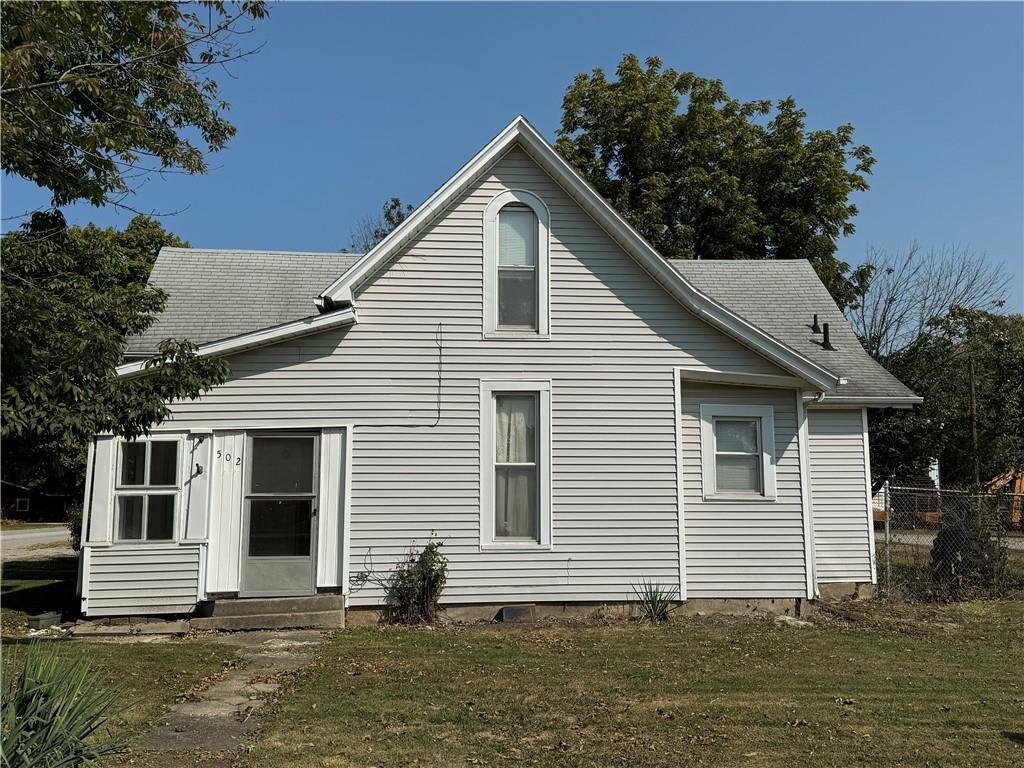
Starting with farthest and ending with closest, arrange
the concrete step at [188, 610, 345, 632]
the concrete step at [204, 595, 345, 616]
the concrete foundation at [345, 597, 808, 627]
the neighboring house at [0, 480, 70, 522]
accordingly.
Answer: the neighboring house at [0, 480, 70, 522] < the concrete foundation at [345, 597, 808, 627] < the concrete step at [204, 595, 345, 616] < the concrete step at [188, 610, 345, 632]

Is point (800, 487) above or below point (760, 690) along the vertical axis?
above

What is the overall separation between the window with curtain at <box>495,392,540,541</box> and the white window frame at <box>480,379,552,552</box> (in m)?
0.08

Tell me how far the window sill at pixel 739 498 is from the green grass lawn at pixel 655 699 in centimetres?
176

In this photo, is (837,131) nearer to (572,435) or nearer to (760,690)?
(572,435)

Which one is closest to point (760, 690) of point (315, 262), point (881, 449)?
point (315, 262)

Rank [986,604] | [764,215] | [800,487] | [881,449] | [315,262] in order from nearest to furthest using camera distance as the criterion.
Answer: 1. [800,487]
2. [986,604]
3. [315,262]
4. [881,449]
5. [764,215]

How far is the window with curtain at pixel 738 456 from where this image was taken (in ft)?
39.1

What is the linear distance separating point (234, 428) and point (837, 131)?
2240cm

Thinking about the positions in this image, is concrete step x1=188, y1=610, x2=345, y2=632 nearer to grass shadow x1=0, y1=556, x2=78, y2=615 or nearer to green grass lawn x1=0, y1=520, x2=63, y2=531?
grass shadow x1=0, y1=556, x2=78, y2=615

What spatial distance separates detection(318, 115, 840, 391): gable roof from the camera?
11266 mm

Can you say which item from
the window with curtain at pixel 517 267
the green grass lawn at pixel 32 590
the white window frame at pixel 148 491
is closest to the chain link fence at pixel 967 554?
the window with curtain at pixel 517 267

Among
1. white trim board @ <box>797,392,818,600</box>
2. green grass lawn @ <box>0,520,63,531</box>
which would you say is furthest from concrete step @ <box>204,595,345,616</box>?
green grass lawn @ <box>0,520,63,531</box>

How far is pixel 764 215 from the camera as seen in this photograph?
26.2 m

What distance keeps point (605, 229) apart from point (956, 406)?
568 inches
